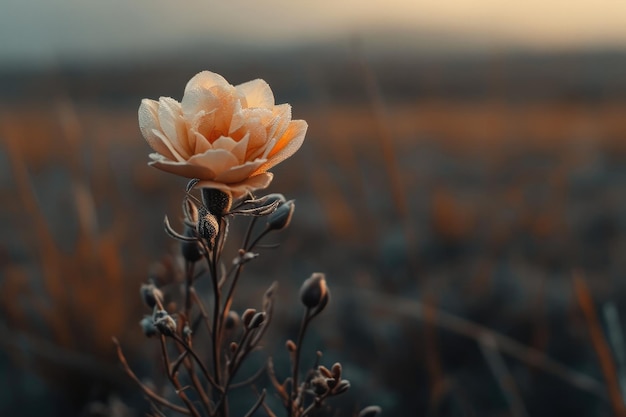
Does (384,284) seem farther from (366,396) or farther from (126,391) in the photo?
(126,391)

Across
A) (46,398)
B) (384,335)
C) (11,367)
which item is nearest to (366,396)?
(384,335)

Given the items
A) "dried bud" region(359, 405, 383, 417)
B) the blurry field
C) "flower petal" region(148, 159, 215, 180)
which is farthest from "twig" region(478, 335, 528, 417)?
"flower petal" region(148, 159, 215, 180)

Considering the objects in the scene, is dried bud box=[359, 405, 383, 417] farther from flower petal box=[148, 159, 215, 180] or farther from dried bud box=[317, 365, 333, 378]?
flower petal box=[148, 159, 215, 180]

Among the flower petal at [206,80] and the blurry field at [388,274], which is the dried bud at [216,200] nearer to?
the flower petal at [206,80]

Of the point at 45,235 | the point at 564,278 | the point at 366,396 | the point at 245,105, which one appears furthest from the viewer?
the point at 564,278

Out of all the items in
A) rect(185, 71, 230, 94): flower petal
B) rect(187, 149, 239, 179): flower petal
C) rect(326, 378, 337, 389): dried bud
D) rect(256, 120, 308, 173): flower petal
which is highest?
rect(185, 71, 230, 94): flower petal

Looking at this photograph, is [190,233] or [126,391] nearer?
[190,233]
